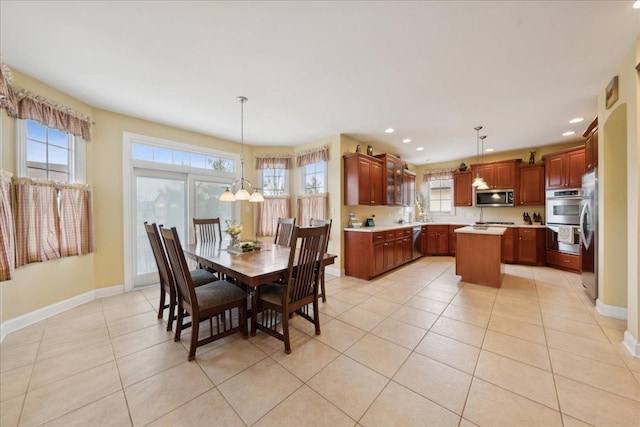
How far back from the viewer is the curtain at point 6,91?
1.61 metres

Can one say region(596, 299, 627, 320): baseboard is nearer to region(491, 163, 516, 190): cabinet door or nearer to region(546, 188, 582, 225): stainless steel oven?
region(546, 188, 582, 225): stainless steel oven

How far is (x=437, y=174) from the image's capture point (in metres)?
6.47

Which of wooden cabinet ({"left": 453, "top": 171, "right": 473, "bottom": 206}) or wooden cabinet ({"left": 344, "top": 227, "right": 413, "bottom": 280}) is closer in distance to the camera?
wooden cabinet ({"left": 344, "top": 227, "right": 413, "bottom": 280})

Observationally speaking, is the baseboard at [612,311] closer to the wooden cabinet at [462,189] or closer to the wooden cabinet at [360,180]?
the wooden cabinet at [360,180]

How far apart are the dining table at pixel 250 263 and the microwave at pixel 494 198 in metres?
5.02

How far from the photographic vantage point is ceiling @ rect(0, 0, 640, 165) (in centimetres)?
166

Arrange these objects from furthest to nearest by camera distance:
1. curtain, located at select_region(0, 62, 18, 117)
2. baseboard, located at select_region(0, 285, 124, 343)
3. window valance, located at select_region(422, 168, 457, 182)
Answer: window valance, located at select_region(422, 168, 457, 182), baseboard, located at select_region(0, 285, 124, 343), curtain, located at select_region(0, 62, 18, 117)

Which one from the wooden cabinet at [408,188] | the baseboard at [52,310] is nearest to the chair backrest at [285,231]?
the baseboard at [52,310]

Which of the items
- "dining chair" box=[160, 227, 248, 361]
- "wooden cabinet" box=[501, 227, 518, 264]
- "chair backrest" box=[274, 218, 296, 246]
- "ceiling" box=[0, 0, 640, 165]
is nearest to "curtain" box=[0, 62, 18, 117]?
"ceiling" box=[0, 0, 640, 165]

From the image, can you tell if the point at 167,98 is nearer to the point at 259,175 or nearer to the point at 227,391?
the point at 259,175

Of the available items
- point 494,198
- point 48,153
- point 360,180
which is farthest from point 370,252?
point 48,153

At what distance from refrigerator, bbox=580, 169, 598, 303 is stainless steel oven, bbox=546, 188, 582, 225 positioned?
4.63 feet

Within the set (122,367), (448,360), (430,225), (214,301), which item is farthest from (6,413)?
(430,225)

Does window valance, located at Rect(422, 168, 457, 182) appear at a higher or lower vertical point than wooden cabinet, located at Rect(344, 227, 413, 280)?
higher
